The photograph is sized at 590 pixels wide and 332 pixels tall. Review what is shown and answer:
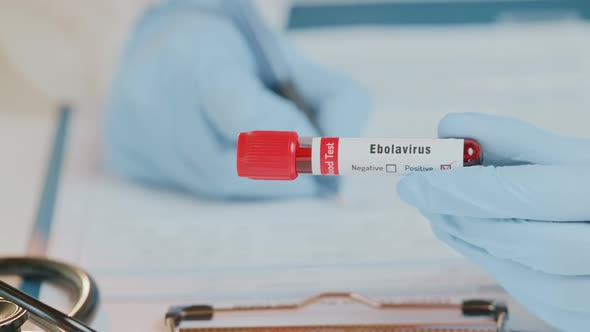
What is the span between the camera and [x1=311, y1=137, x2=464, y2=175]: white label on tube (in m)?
0.60

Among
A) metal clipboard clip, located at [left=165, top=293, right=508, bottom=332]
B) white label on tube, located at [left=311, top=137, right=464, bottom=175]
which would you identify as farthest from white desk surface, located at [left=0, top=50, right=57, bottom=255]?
white label on tube, located at [left=311, top=137, right=464, bottom=175]

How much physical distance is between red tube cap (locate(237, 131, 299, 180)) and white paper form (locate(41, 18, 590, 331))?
17cm

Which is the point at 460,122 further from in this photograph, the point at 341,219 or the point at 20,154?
the point at 20,154

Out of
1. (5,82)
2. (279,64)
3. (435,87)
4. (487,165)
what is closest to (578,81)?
(435,87)

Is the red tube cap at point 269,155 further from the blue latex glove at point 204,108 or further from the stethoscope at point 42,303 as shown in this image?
the blue latex glove at point 204,108

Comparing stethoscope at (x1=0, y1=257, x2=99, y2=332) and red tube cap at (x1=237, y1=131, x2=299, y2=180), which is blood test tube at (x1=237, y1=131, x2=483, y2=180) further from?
stethoscope at (x1=0, y1=257, x2=99, y2=332)

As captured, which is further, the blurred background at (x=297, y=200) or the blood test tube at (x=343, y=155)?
the blurred background at (x=297, y=200)

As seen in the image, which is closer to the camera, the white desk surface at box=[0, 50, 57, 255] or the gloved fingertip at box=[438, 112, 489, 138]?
the gloved fingertip at box=[438, 112, 489, 138]

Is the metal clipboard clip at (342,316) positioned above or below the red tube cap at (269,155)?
below

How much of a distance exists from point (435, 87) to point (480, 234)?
1.66 feet

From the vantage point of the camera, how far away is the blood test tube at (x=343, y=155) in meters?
0.60

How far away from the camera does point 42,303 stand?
56 cm

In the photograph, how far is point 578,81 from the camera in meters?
1.09

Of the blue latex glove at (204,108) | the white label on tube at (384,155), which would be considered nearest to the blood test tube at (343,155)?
the white label on tube at (384,155)
